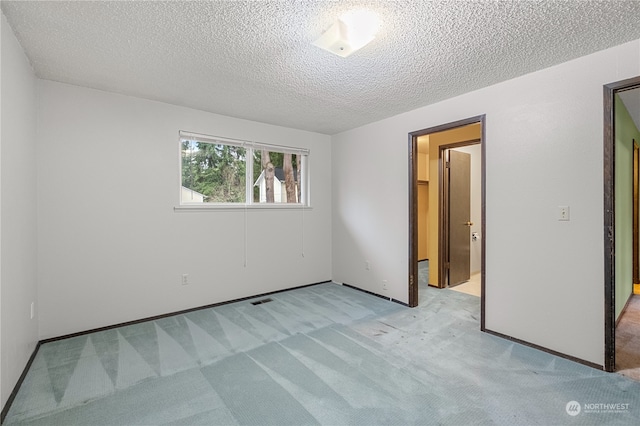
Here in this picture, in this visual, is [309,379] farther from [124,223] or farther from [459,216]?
[459,216]

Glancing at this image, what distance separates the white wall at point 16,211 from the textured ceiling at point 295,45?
0.24 meters

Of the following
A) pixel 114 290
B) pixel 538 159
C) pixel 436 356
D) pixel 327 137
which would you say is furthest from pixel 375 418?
pixel 327 137

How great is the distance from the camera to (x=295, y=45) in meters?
2.04

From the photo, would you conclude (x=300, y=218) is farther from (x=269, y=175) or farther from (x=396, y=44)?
(x=396, y=44)

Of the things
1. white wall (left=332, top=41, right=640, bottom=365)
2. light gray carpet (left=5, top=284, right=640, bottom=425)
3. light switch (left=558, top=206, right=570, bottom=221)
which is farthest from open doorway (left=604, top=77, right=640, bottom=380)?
light gray carpet (left=5, top=284, right=640, bottom=425)

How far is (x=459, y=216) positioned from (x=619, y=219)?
1.89 m

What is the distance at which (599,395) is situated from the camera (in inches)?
72.9

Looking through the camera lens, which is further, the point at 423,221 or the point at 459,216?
the point at 423,221

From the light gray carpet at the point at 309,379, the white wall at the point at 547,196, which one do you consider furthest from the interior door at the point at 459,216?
the light gray carpet at the point at 309,379

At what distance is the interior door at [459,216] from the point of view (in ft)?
14.3

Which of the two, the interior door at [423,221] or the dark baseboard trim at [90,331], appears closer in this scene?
the dark baseboard trim at [90,331]

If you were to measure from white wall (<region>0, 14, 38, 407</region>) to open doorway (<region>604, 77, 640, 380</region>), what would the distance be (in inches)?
155

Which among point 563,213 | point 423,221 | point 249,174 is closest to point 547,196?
point 563,213

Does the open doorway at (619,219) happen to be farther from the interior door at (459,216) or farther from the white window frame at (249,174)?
the white window frame at (249,174)
